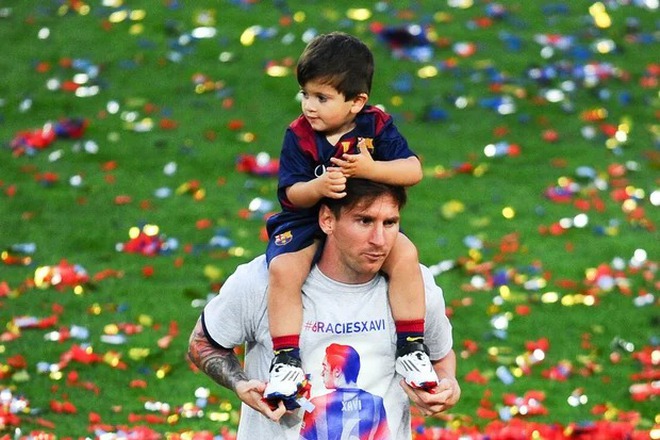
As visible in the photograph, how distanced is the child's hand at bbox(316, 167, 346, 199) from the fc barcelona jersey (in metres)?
0.23

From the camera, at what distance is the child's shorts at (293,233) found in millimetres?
4648

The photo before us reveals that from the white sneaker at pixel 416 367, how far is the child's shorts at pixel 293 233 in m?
0.53

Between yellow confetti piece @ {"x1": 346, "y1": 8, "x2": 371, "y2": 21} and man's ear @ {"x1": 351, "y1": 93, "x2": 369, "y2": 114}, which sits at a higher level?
man's ear @ {"x1": 351, "y1": 93, "x2": 369, "y2": 114}

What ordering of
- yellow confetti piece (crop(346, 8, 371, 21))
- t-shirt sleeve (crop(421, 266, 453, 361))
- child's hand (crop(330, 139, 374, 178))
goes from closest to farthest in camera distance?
1. child's hand (crop(330, 139, 374, 178))
2. t-shirt sleeve (crop(421, 266, 453, 361))
3. yellow confetti piece (crop(346, 8, 371, 21))

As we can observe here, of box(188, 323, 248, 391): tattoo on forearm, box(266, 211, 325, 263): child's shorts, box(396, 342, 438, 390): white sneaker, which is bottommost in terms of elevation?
box(188, 323, 248, 391): tattoo on forearm

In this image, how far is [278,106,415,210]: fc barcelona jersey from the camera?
4586mm

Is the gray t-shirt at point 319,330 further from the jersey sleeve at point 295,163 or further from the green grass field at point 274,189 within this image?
the green grass field at point 274,189

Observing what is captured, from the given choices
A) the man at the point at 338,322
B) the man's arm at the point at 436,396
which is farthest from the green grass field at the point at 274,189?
the man's arm at the point at 436,396

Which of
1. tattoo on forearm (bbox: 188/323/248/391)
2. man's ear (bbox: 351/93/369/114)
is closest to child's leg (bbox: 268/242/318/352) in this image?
tattoo on forearm (bbox: 188/323/248/391)

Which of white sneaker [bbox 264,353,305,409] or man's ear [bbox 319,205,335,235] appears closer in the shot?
white sneaker [bbox 264,353,305,409]

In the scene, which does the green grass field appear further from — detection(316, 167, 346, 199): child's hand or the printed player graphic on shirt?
detection(316, 167, 346, 199): child's hand

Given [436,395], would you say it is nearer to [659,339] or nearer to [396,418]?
[396,418]

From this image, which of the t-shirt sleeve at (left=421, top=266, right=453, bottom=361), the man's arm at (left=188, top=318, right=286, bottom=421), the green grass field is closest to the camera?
the man's arm at (left=188, top=318, right=286, bottom=421)

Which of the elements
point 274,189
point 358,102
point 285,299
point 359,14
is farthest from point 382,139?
point 359,14
